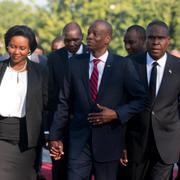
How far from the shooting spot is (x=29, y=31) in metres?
5.96

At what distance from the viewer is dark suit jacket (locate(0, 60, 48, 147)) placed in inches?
231

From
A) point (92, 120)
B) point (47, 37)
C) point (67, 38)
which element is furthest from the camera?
point (47, 37)

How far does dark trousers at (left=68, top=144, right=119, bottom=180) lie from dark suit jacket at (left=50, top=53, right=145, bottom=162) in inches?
2.1

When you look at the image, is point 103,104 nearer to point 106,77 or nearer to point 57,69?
point 106,77

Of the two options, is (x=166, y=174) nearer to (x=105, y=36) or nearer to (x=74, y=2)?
(x=105, y=36)

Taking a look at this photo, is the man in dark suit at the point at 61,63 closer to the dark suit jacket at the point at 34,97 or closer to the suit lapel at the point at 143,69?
the dark suit jacket at the point at 34,97

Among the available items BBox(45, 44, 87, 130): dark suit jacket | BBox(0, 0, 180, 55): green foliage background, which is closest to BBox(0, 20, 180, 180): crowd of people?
BBox(45, 44, 87, 130): dark suit jacket

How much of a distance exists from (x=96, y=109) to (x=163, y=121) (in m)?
0.84

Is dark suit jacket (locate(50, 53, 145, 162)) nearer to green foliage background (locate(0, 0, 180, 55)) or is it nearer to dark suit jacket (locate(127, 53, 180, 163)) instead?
dark suit jacket (locate(127, 53, 180, 163))

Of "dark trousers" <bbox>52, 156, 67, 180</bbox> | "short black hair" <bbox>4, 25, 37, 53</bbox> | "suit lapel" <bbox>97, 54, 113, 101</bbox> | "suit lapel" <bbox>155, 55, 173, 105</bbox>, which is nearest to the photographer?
"suit lapel" <bbox>97, 54, 113, 101</bbox>

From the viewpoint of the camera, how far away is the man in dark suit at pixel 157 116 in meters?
6.16

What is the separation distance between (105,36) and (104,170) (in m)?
1.21

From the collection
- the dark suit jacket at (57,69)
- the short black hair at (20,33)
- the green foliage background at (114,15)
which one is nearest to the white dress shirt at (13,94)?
the short black hair at (20,33)

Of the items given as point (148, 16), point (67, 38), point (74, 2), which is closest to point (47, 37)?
point (74, 2)
